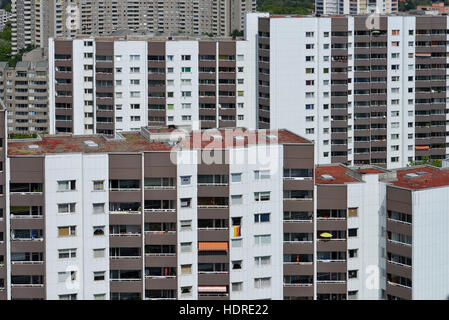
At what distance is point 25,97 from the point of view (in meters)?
196

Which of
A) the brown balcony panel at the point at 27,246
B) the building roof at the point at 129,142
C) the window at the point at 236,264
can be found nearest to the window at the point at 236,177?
the building roof at the point at 129,142

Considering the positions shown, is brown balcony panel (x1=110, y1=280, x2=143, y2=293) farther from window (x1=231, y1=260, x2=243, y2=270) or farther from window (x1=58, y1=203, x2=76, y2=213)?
window (x1=231, y1=260, x2=243, y2=270)

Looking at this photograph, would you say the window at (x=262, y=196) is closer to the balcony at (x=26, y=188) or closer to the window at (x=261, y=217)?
the window at (x=261, y=217)

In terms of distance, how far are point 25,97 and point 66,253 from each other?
445 feet

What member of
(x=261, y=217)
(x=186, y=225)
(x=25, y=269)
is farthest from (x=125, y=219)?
(x=261, y=217)

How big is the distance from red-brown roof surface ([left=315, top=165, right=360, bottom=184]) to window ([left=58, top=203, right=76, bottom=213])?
15.4 metres

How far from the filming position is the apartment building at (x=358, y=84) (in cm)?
12350

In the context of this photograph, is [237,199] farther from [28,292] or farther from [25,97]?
[25,97]

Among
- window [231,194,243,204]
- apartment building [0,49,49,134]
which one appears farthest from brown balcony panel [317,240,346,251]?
apartment building [0,49,49,134]

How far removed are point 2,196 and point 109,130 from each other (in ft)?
215

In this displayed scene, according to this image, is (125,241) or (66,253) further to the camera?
(125,241)

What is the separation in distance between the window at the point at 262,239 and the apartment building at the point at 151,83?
199 feet
